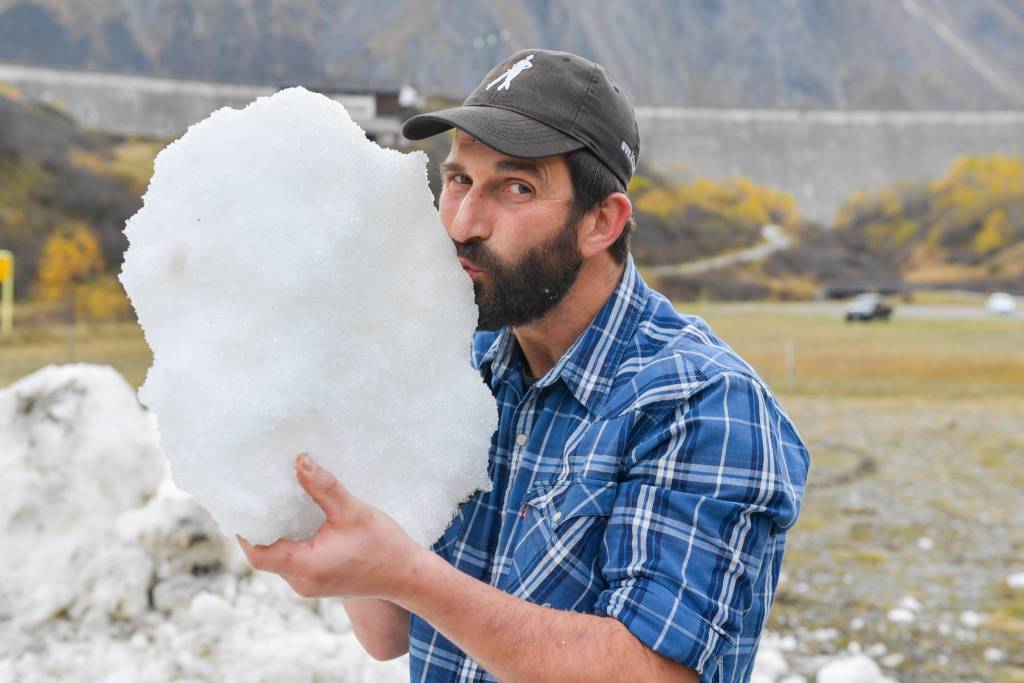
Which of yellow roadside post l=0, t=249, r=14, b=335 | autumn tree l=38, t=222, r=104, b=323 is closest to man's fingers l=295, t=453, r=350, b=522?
yellow roadside post l=0, t=249, r=14, b=335

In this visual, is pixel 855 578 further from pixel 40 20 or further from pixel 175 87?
pixel 40 20

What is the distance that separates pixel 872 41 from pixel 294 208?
53018 millimetres

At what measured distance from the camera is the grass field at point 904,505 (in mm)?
3570

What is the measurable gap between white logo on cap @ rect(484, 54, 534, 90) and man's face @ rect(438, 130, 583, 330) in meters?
0.11

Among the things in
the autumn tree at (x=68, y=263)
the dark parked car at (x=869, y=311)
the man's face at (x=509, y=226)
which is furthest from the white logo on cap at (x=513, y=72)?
the dark parked car at (x=869, y=311)

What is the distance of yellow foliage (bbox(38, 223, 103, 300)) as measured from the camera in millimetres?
19906

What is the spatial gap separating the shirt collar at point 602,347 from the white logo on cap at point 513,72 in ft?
1.21

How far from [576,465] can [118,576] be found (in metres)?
2.42

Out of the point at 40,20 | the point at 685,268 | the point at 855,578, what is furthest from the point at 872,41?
the point at 855,578

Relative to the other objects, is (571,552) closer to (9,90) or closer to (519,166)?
(519,166)

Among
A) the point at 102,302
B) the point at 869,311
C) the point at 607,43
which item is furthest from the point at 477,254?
the point at 607,43

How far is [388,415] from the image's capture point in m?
1.20

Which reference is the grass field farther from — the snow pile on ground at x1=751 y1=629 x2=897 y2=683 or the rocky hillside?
the rocky hillside

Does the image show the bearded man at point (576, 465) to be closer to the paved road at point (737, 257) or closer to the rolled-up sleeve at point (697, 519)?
the rolled-up sleeve at point (697, 519)
